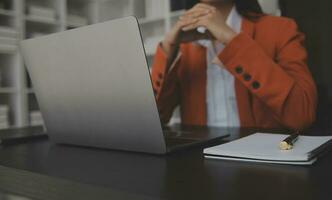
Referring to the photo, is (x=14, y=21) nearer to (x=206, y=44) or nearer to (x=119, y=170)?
(x=206, y=44)

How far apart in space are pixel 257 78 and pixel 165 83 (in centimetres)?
49

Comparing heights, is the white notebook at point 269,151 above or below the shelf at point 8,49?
below

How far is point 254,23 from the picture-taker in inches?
51.3

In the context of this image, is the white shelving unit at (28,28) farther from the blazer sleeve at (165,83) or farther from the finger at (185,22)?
the finger at (185,22)

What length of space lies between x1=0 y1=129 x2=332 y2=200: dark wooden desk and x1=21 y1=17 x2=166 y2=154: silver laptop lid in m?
0.05

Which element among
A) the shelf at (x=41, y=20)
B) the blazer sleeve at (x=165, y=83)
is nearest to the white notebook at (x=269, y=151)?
the blazer sleeve at (x=165, y=83)

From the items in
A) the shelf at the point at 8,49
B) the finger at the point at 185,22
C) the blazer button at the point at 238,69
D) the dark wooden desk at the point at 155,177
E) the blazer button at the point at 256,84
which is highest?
the finger at the point at 185,22

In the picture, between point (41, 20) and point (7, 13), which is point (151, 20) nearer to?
point (41, 20)

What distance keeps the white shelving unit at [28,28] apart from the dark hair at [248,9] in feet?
3.57

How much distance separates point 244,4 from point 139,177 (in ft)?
3.61

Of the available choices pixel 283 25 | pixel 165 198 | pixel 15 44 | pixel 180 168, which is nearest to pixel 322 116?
pixel 283 25

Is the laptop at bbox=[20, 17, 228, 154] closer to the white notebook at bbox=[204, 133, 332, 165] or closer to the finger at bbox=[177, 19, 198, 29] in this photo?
the white notebook at bbox=[204, 133, 332, 165]

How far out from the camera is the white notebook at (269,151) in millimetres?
478

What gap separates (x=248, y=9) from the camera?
1.36 metres
